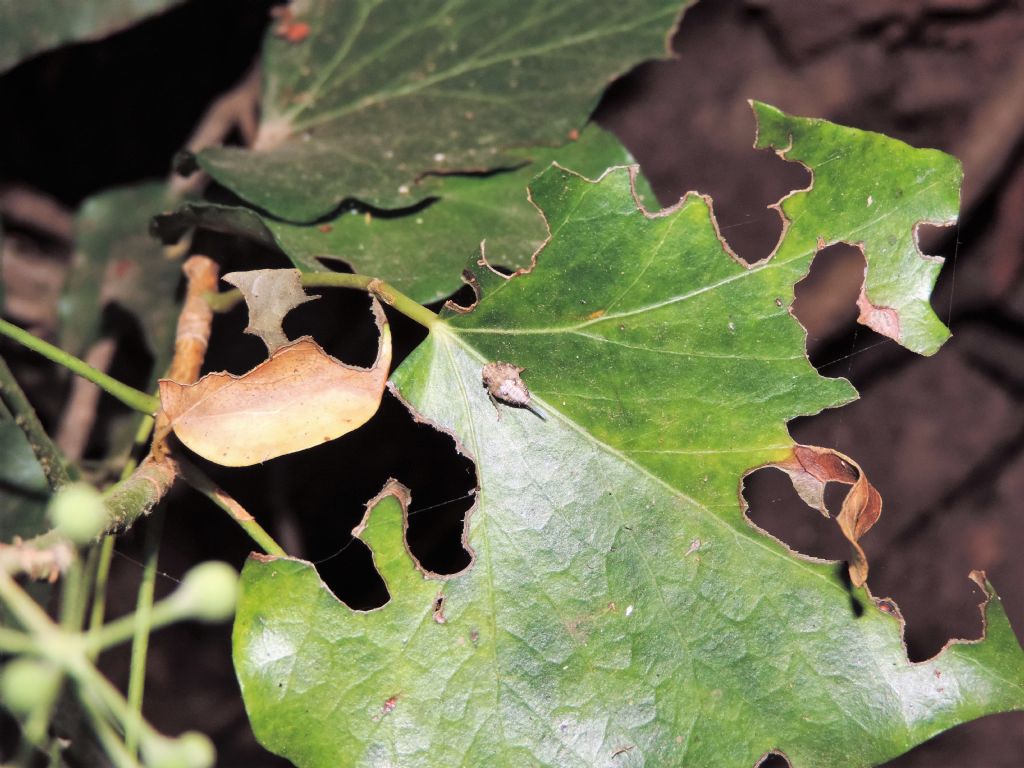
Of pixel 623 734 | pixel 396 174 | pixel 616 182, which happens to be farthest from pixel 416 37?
pixel 623 734

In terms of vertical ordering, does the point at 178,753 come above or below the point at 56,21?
below

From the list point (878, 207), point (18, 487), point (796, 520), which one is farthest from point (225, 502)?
point (796, 520)

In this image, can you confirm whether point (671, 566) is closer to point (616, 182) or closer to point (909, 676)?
point (909, 676)

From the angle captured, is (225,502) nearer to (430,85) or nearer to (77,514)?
(77,514)

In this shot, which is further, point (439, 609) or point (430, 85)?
point (430, 85)

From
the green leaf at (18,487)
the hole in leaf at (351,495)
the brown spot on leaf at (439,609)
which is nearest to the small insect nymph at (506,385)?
the brown spot on leaf at (439,609)

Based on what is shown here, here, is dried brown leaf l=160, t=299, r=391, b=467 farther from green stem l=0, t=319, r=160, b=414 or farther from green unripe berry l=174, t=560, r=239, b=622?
green unripe berry l=174, t=560, r=239, b=622

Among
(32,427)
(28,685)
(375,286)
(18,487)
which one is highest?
(28,685)
